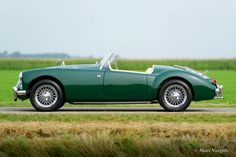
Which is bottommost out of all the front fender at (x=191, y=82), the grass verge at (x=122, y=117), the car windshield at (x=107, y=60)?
the grass verge at (x=122, y=117)

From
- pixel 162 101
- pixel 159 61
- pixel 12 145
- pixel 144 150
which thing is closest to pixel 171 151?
pixel 144 150

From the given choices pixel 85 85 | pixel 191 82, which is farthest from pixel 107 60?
pixel 191 82

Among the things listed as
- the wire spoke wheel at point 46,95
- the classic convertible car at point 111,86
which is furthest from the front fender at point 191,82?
the wire spoke wheel at point 46,95

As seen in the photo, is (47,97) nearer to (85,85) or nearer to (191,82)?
(85,85)

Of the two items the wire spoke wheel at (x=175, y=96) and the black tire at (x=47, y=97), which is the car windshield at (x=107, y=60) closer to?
the black tire at (x=47, y=97)

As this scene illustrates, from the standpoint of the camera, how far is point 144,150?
23.1ft

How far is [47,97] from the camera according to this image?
56.0 ft

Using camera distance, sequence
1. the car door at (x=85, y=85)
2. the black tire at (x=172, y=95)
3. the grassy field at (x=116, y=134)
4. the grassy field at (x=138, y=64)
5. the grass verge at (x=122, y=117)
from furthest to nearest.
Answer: the grassy field at (x=138, y=64)
the car door at (x=85, y=85)
the black tire at (x=172, y=95)
the grass verge at (x=122, y=117)
the grassy field at (x=116, y=134)

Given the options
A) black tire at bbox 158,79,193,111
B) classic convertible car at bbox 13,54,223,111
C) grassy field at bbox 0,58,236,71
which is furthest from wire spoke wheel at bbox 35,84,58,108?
grassy field at bbox 0,58,236,71

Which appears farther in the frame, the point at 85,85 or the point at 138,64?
the point at 138,64

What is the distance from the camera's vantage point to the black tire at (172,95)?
16.9m

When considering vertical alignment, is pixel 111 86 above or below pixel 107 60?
below

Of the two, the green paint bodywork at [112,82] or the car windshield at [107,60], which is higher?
the car windshield at [107,60]

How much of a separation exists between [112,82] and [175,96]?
1452mm
